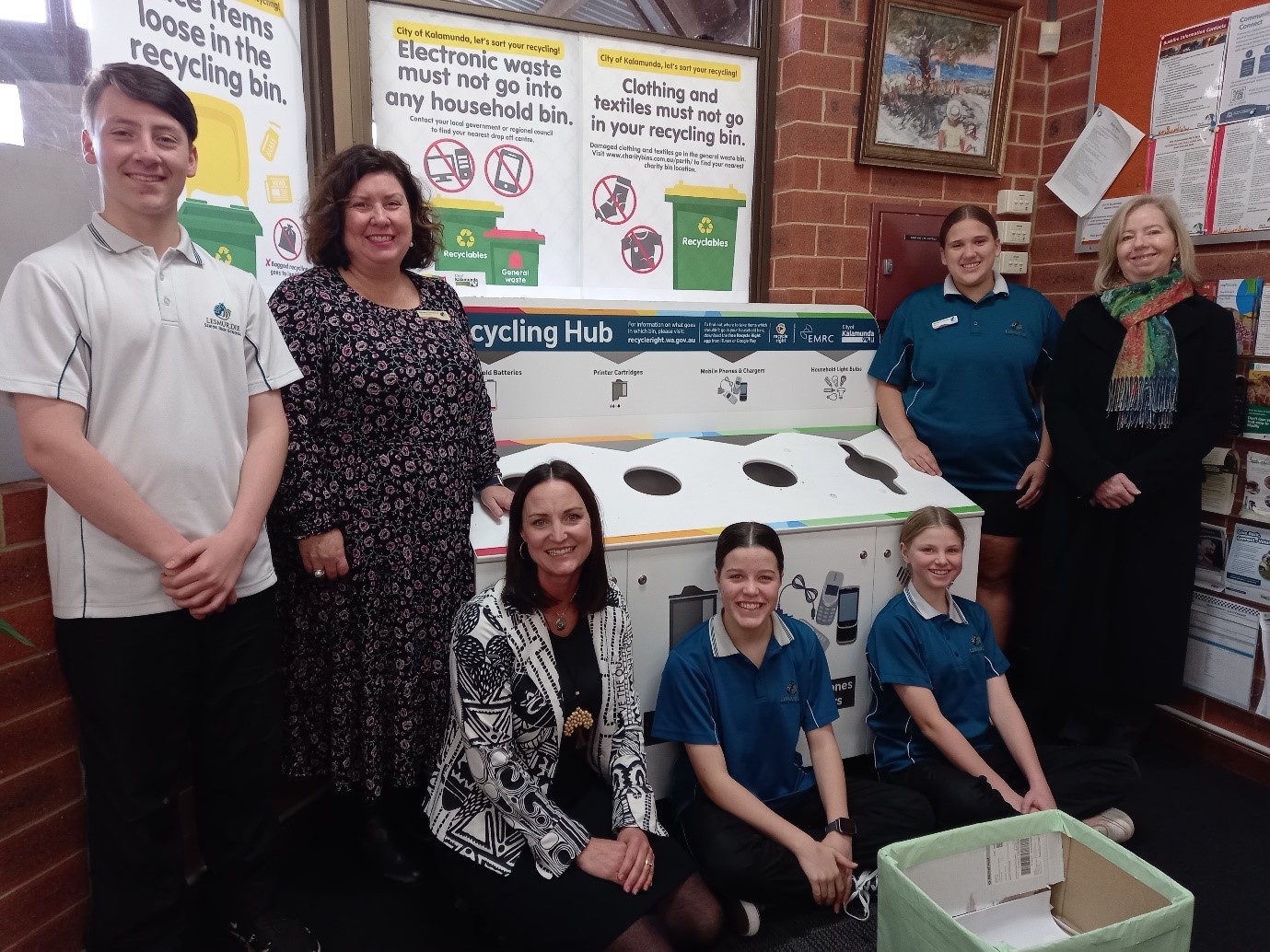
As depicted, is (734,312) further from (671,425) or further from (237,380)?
(237,380)

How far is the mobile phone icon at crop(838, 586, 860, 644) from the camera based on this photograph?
7.18 feet

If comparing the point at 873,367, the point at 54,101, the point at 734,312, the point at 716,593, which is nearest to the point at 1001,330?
the point at 873,367

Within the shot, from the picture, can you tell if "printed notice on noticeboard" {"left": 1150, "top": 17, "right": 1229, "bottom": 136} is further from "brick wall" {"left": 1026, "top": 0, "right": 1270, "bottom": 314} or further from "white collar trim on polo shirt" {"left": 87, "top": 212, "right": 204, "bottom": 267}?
"white collar trim on polo shirt" {"left": 87, "top": 212, "right": 204, "bottom": 267}

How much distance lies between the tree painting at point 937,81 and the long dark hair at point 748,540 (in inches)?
64.4

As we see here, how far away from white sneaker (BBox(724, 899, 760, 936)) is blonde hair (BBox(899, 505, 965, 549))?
94 cm

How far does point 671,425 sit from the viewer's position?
2.48m

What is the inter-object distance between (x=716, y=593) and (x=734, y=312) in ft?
3.01

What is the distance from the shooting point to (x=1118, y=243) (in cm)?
237

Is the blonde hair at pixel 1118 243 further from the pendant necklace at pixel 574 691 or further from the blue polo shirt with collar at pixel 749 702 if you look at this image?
the pendant necklace at pixel 574 691

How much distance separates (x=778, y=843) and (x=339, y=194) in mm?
1584

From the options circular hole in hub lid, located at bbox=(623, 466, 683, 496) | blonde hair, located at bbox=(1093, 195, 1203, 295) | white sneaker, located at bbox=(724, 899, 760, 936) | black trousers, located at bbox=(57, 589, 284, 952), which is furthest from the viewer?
blonde hair, located at bbox=(1093, 195, 1203, 295)

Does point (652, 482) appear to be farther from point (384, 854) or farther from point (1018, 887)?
point (1018, 887)

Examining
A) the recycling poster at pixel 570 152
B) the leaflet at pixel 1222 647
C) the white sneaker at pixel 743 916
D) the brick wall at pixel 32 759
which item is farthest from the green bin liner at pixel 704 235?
the brick wall at pixel 32 759

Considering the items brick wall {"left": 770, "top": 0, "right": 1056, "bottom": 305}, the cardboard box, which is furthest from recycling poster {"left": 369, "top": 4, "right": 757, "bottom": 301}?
the cardboard box
